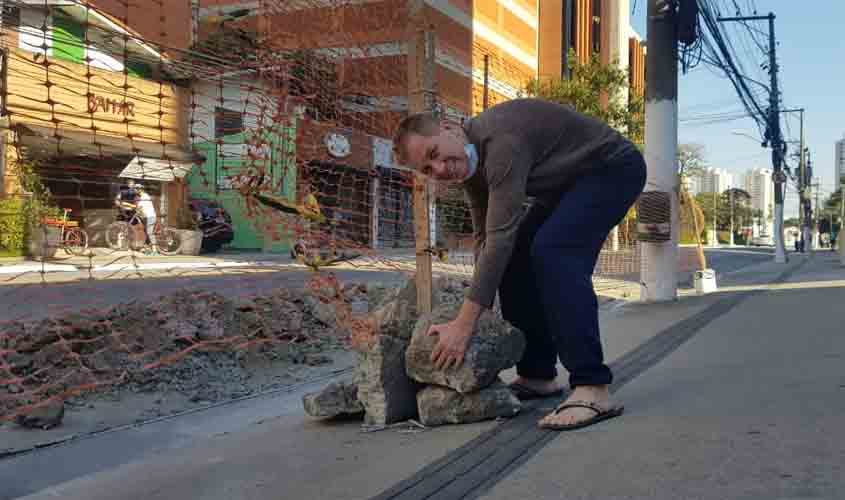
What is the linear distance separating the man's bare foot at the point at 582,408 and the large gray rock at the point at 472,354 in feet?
1.02

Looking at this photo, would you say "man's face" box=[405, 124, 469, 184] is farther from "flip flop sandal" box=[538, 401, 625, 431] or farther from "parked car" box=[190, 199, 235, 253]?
"parked car" box=[190, 199, 235, 253]

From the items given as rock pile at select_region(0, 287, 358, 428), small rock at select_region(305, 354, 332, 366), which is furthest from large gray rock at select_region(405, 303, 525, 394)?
small rock at select_region(305, 354, 332, 366)

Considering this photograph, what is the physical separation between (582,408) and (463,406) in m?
0.48

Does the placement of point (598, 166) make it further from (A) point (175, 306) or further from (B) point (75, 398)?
(A) point (175, 306)

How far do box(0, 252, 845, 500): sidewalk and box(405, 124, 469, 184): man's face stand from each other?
1.01 meters

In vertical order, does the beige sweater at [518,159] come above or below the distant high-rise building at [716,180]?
below

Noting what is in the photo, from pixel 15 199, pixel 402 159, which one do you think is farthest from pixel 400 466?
pixel 15 199

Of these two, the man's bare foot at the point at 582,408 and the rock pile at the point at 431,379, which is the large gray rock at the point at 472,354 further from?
the man's bare foot at the point at 582,408

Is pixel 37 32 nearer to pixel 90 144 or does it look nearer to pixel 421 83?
pixel 90 144

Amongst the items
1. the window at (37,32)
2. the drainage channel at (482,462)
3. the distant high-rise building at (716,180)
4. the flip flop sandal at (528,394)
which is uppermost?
the distant high-rise building at (716,180)

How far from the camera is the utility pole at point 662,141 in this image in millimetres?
8148

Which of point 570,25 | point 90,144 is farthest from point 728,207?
point 90,144

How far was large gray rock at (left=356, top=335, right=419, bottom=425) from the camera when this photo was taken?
301 cm

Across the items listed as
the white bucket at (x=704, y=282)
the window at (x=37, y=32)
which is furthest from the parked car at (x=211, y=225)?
the window at (x=37, y=32)
